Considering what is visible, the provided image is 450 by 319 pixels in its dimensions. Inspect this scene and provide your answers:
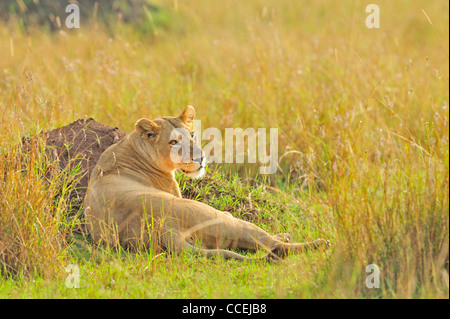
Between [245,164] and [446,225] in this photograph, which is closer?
[446,225]

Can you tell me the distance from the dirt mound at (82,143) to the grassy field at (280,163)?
0.21 metres

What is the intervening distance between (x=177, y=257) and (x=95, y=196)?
0.87 meters

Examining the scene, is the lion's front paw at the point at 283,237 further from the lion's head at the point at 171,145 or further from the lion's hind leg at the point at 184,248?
the lion's head at the point at 171,145

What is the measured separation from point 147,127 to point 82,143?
3.38 ft

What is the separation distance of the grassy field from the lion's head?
2.06 ft

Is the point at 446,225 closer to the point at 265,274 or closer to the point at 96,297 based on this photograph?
the point at 265,274

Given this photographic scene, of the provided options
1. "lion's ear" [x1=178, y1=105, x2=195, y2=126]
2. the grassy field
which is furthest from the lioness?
"lion's ear" [x1=178, y1=105, x2=195, y2=126]

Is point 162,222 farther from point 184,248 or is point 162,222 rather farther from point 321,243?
point 321,243

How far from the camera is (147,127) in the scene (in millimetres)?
5480

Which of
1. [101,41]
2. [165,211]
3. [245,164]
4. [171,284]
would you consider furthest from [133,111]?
[101,41]

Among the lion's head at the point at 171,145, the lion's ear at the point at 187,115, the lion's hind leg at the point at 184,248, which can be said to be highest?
the lion's ear at the point at 187,115

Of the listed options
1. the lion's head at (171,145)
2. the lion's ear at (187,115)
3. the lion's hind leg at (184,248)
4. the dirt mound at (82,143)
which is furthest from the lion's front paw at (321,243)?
the dirt mound at (82,143)

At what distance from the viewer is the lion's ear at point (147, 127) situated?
5.46 meters
